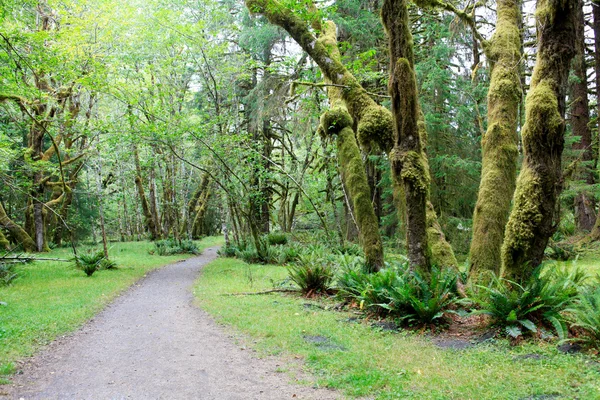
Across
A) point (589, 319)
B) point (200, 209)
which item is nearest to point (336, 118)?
point (589, 319)

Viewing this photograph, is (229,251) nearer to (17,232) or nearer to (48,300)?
(17,232)

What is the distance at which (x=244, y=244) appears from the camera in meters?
18.8

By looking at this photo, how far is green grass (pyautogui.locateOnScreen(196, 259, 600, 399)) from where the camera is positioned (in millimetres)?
3721

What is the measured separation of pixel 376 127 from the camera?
792cm

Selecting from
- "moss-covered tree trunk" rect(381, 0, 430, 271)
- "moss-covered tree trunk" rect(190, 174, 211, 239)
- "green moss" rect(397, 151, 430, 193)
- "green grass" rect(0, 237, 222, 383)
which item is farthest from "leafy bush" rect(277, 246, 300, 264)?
"moss-covered tree trunk" rect(190, 174, 211, 239)

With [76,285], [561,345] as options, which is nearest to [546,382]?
[561,345]

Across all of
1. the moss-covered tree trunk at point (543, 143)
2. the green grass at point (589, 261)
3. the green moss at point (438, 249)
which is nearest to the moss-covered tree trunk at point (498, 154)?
the green moss at point (438, 249)

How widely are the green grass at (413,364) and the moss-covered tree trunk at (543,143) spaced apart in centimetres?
146

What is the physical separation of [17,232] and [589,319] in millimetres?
20450

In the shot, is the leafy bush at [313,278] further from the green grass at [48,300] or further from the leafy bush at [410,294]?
the green grass at [48,300]

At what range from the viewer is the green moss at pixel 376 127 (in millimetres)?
7930

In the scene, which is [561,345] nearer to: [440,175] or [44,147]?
[440,175]

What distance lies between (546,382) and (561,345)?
3.49ft

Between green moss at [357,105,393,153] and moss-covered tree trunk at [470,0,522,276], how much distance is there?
1.84m
